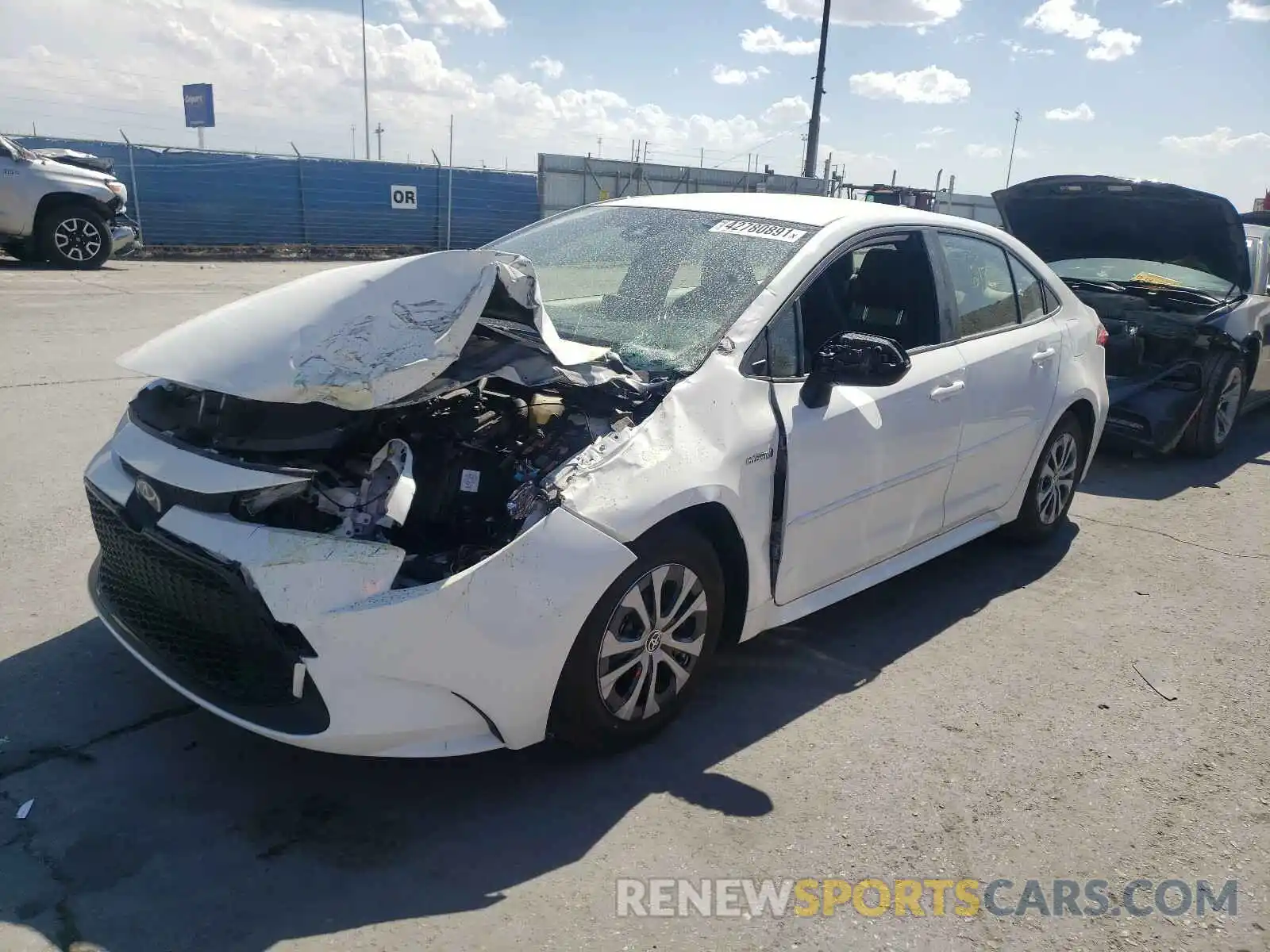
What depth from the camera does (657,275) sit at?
3938mm

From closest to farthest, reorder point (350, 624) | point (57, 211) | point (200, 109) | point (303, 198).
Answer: point (350, 624) < point (57, 211) < point (303, 198) < point (200, 109)

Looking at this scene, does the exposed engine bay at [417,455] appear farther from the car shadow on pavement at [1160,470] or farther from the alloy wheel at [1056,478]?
the car shadow on pavement at [1160,470]

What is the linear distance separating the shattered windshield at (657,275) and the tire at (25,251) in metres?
12.5

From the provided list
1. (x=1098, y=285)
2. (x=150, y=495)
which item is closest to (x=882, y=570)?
(x=150, y=495)

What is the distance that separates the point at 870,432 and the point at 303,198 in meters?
19.8

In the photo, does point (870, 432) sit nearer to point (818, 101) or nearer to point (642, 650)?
point (642, 650)

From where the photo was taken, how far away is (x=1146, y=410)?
23.3ft

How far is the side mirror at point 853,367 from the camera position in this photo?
3.54m

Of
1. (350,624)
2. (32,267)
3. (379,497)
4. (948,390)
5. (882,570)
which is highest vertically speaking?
(948,390)

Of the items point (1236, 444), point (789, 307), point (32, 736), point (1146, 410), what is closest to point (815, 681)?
point (789, 307)

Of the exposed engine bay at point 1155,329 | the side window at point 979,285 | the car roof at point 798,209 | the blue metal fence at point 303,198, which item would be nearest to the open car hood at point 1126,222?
the exposed engine bay at point 1155,329

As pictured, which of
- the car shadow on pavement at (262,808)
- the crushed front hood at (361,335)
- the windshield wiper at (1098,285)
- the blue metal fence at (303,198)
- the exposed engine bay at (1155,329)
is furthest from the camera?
the blue metal fence at (303,198)

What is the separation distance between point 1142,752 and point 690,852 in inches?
69.3

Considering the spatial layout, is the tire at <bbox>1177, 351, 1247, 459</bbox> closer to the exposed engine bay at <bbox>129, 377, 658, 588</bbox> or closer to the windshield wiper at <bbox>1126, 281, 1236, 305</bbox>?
the windshield wiper at <bbox>1126, 281, 1236, 305</bbox>
